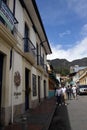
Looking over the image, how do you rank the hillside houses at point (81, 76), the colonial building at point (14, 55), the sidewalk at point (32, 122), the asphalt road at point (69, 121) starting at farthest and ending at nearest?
the hillside houses at point (81, 76)
the colonial building at point (14, 55)
the asphalt road at point (69, 121)
the sidewalk at point (32, 122)

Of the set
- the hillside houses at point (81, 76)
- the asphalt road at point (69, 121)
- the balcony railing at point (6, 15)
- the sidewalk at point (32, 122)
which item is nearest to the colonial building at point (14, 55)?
the balcony railing at point (6, 15)

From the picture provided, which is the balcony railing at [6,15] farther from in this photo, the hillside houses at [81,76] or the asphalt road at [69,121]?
the hillside houses at [81,76]

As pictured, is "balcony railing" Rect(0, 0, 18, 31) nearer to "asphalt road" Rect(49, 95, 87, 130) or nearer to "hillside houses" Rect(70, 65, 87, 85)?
"asphalt road" Rect(49, 95, 87, 130)

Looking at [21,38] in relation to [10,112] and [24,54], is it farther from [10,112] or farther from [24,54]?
[10,112]

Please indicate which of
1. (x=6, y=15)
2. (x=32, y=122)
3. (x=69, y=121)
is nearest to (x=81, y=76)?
(x=69, y=121)

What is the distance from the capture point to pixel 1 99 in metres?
8.73

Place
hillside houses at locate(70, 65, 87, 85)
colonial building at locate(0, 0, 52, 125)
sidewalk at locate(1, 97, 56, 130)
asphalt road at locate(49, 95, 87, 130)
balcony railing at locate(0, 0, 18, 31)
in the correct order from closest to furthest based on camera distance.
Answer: sidewalk at locate(1, 97, 56, 130)
balcony railing at locate(0, 0, 18, 31)
asphalt road at locate(49, 95, 87, 130)
colonial building at locate(0, 0, 52, 125)
hillside houses at locate(70, 65, 87, 85)

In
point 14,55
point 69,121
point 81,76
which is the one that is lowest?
point 69,121

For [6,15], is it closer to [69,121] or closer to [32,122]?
[32,122]

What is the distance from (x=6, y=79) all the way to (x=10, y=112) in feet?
4.82

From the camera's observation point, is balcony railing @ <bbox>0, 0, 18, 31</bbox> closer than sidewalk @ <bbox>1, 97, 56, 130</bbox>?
No

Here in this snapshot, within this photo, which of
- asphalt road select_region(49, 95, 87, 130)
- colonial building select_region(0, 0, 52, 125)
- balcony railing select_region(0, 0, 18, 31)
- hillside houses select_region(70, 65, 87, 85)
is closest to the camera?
balcony railing select_region(0, 0, 18, 31)

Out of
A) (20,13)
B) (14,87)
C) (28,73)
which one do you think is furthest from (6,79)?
(28,73)

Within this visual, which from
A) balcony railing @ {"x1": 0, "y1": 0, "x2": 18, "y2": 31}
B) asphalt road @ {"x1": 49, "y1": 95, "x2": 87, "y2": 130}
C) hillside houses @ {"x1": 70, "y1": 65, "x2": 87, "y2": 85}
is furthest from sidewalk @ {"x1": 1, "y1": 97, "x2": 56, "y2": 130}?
hillside houses @ {"x1": 70, "y1": 65, "x2": 87, "y2": 85}
